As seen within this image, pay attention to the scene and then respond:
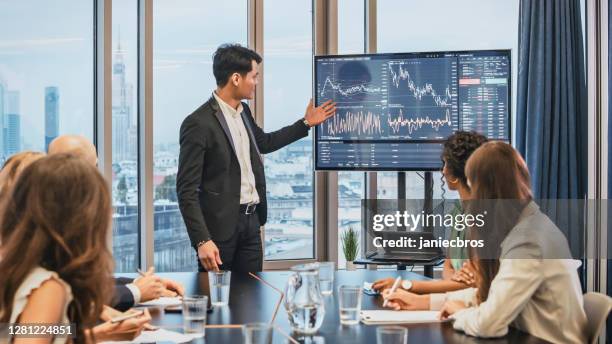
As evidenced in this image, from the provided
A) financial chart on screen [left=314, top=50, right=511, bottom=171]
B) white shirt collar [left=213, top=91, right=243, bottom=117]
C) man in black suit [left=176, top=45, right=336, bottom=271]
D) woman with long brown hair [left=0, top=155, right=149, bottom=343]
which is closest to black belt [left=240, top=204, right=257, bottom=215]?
man in black suit [left=176, top=45, right=336, bottom=271]

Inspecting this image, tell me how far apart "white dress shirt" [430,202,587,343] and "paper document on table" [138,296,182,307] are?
0.94 m

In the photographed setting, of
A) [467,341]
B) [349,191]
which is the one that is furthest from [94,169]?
[349,191]

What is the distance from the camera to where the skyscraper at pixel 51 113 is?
3973 mm

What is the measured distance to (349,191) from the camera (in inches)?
193

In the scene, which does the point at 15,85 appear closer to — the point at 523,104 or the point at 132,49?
the point at 132,49

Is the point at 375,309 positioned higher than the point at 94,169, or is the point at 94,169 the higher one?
the point at 94,169

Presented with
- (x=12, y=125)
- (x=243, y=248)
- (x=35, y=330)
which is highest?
(x=12, y=125)

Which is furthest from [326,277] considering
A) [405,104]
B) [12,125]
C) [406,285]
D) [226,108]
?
[12,125]

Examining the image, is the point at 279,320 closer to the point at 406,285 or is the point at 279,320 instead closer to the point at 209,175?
the point at 406,285

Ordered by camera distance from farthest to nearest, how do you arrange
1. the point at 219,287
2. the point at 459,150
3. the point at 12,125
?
the point at 12,125 < the point at 459,150 < the point at 219,287

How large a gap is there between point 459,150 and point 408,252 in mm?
1589

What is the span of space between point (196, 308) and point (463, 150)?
124cm

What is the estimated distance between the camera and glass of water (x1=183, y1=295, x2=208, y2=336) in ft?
6.37

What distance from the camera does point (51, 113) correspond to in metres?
4.00
